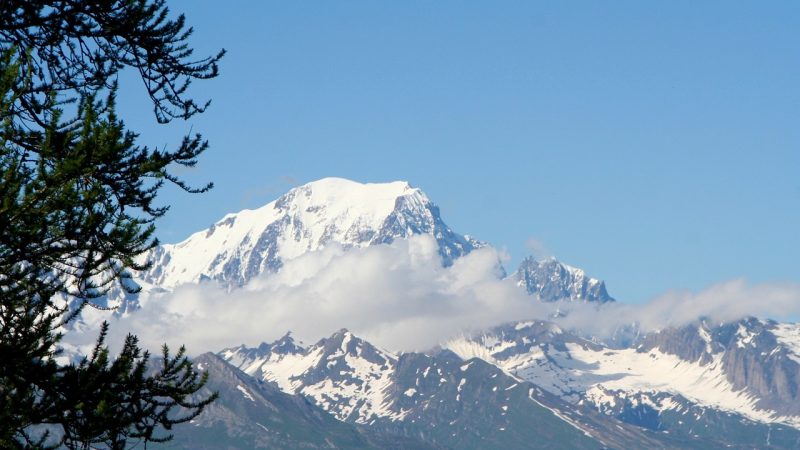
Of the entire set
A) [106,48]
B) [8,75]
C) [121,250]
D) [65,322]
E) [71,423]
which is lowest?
[71,423]

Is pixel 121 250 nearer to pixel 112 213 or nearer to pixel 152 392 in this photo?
pixel 112 213

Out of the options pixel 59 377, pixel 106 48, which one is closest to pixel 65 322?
pixel 59 377

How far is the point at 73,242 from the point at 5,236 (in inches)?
48.3

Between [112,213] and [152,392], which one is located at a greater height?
[112,213]

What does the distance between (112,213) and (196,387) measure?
284cm

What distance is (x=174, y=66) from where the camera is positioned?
22484mm

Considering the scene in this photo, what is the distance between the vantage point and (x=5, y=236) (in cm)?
1645

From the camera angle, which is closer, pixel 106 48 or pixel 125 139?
pixel 125 139

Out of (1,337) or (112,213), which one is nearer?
(1,337)

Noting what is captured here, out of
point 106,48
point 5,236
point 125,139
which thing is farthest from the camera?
point 106,48

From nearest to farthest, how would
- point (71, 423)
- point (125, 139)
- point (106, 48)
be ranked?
1. point (71, 423)
2. point (125, 139)
3. point (106, 48)

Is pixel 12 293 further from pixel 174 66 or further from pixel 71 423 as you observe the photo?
pixel 174 66

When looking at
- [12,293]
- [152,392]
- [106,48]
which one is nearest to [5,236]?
[12,293]

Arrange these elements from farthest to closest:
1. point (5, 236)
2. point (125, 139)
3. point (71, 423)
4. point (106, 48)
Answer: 1. point (106, 48)
2. point (125, 139)
3. point (71, 423)
4. point (5, 236)
